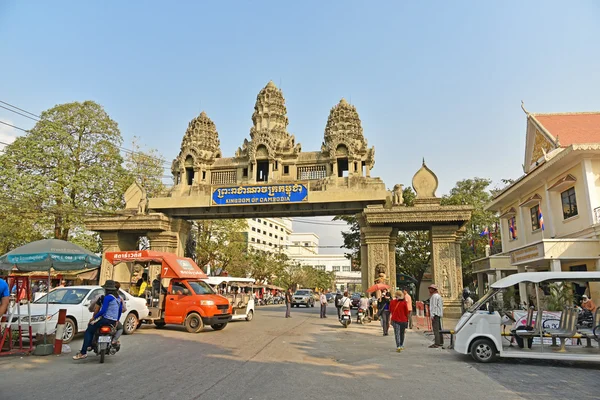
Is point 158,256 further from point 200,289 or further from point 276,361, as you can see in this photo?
point 276,361

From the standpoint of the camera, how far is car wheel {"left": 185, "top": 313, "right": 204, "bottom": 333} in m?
12.9

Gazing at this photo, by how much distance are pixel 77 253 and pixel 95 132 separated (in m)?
18.7

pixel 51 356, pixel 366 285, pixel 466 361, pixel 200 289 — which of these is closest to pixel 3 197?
pixel 200 289

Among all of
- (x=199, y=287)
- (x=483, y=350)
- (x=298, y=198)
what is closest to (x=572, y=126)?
(x=298, y=198)

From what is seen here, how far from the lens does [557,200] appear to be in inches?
751

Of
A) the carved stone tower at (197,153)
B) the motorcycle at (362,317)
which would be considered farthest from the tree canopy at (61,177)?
the motorcycle at (362,317)

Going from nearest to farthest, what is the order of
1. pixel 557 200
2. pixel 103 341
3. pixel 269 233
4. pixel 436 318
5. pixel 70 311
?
1. pixel 103 341
2. pixel 70 311
3. pixel 436 318
4. pixel 557 200
5. pixel 269 233

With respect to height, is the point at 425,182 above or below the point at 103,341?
above

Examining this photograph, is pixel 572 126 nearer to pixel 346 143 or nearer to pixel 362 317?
pixel 346 143

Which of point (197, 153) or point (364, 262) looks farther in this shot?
point (197, 153)

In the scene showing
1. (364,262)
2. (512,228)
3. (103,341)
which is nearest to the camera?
(103,341)

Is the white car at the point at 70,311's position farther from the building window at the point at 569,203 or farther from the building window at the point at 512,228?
the building window at the point at 512,228

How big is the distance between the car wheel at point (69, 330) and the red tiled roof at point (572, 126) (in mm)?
21902

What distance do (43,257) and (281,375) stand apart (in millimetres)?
6461
